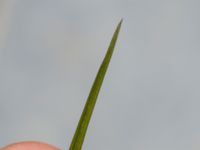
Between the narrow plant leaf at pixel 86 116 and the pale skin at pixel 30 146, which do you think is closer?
the narrow plant leaf at pixel 86 116

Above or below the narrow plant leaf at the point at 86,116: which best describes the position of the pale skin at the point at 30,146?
below

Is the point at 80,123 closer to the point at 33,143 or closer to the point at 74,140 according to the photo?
the point at 74,140

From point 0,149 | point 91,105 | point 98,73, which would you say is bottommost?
point 0,149

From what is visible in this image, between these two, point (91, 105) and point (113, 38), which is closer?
point (91, 105)

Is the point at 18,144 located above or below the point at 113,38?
below

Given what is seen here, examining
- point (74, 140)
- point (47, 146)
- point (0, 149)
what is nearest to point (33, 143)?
point (47, 146)

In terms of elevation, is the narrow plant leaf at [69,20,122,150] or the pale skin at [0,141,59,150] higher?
the narrow plant leaf at [69,20,122,150]

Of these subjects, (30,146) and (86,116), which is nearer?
(86,116)

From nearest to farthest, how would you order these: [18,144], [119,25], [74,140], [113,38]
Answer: [74,140]
[113,38]
[119,25]
[18,144]

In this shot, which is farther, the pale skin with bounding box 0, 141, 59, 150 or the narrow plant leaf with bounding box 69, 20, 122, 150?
the pale skin with bounding box 0, 141, 59, 150

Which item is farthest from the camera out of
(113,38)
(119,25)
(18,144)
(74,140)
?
(18,144)

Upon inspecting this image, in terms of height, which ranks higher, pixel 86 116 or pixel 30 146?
pixel 86 116
